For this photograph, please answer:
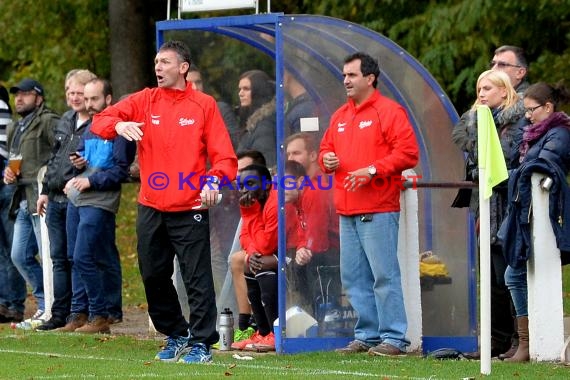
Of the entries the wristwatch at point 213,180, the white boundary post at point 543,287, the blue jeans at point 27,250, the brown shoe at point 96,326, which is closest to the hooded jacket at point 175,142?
the wristwatch at point 213,180

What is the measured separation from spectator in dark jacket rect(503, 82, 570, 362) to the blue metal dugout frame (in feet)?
4.63

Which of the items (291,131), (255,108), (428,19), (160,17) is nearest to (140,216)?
(291,131)

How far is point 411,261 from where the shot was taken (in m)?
11.9

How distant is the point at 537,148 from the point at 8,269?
265 inches

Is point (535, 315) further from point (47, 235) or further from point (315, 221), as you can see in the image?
point (47, 235)

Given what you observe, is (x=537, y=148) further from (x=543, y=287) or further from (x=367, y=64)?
(x=367, y=64)

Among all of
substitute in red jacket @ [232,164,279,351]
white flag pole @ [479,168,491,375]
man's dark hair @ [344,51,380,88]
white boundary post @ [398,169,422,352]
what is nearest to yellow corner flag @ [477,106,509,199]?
white flag pole @ [479,168,491,375]

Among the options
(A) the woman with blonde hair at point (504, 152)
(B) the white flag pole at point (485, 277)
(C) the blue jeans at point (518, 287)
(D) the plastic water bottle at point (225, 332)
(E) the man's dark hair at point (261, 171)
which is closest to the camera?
(B) the white flag pole at point (485, 277)

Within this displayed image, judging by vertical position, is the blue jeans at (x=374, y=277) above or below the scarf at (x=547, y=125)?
below

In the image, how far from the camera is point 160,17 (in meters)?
25.4

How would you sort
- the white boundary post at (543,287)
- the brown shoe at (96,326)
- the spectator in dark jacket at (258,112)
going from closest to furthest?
the white boundary post at (543,287), the spectator in dark jacket at (258,112), the brown shoe at (96,326)

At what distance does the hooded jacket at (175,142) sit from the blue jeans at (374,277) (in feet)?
4.55

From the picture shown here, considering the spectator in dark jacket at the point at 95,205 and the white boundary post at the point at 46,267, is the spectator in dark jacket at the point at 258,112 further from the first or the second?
the white boundary post at the point at 46,267

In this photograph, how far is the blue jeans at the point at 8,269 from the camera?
15.0 meters
